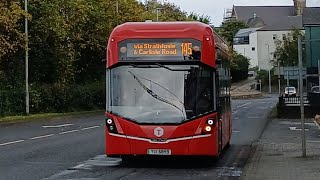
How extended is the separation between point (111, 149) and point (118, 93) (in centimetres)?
124

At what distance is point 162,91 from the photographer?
1515 centimetres

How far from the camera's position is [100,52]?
184 feet

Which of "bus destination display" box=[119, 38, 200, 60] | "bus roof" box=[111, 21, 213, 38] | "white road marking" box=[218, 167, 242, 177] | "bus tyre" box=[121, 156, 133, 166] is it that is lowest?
"white road marking" box=[218, 167, 242, 177]

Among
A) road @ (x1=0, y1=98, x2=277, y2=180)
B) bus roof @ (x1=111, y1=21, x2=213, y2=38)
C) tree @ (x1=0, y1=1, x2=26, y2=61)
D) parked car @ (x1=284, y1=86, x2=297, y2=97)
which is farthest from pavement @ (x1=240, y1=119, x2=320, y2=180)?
parked car @ (x1=284, y1=86, x2=297, y2=97)

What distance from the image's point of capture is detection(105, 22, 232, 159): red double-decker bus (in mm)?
14852

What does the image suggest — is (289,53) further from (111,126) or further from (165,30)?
(111,126)

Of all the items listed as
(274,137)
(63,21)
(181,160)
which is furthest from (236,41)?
(181,160)

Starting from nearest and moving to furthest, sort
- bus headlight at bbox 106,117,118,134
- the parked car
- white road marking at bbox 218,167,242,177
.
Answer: white road marking at bbox 218,167,242,177, bus headlight at bbox 106,117,118,134, the parked car

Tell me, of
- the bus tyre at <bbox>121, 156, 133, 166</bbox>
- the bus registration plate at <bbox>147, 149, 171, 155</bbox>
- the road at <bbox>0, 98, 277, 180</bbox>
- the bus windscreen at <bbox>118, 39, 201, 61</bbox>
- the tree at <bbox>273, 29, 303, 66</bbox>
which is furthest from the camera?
the tree at <bbox>273, 29, 303, 66</bbox>

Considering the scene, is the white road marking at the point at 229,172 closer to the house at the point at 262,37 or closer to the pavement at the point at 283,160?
the pavement at the point at 283,160

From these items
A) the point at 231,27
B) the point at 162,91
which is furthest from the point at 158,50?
the point at 231,27

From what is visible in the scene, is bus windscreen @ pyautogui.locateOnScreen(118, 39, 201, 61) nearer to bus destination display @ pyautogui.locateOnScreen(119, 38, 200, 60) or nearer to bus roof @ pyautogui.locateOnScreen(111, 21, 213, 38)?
bus destination display @ pyautogui.locateOnScreen(119, 38, 200, 60)

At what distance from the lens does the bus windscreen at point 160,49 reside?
15250 mm

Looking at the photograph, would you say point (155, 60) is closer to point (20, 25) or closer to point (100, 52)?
point (20, 25)
